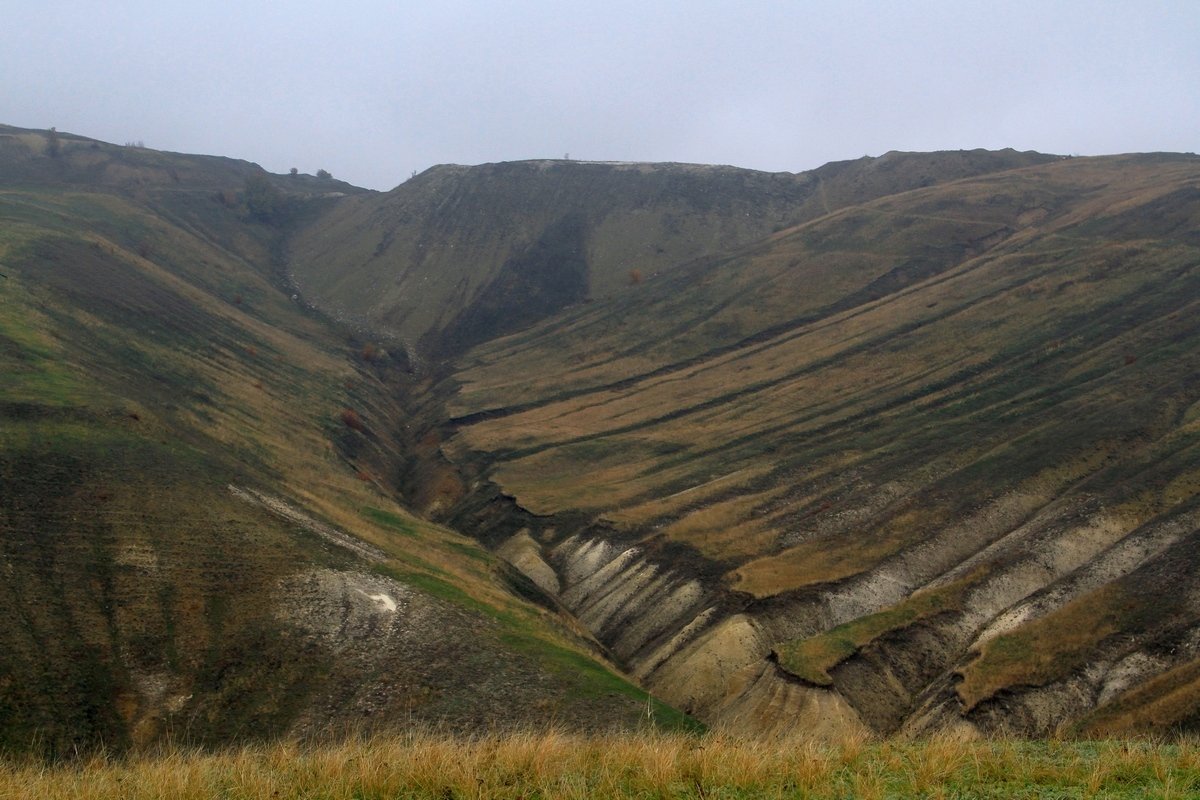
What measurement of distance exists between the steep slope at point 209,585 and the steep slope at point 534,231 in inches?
2634

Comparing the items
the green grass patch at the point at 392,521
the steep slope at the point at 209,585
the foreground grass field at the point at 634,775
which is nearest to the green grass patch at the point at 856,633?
the steep slope at the point at 209,585

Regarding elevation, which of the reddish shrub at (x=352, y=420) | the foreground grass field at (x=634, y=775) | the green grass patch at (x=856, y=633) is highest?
the foreground grass field at (x=634, y=775)

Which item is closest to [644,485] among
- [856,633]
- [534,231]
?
[856,633]

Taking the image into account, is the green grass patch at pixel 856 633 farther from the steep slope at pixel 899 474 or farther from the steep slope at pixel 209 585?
the steep slope at pixel 209 585

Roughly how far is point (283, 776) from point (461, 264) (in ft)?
434

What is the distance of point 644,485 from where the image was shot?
2424 inches

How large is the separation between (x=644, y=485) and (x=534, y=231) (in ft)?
307

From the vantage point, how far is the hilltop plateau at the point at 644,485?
30.1 meters

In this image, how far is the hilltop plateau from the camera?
98.9 feet

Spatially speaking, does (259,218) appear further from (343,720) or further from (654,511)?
(343,720)

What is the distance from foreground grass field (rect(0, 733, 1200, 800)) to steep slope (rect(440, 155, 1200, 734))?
18033 millimetres

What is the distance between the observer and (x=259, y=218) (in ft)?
511

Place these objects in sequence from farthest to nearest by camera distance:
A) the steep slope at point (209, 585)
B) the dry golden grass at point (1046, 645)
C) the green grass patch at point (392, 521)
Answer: the green grass patch at point (392, 521)
the dry golden grass at point (1046, 645)
the steep slope at point (209, 585)

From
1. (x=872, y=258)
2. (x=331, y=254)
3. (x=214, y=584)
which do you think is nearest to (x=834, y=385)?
(x=872, y=258)
